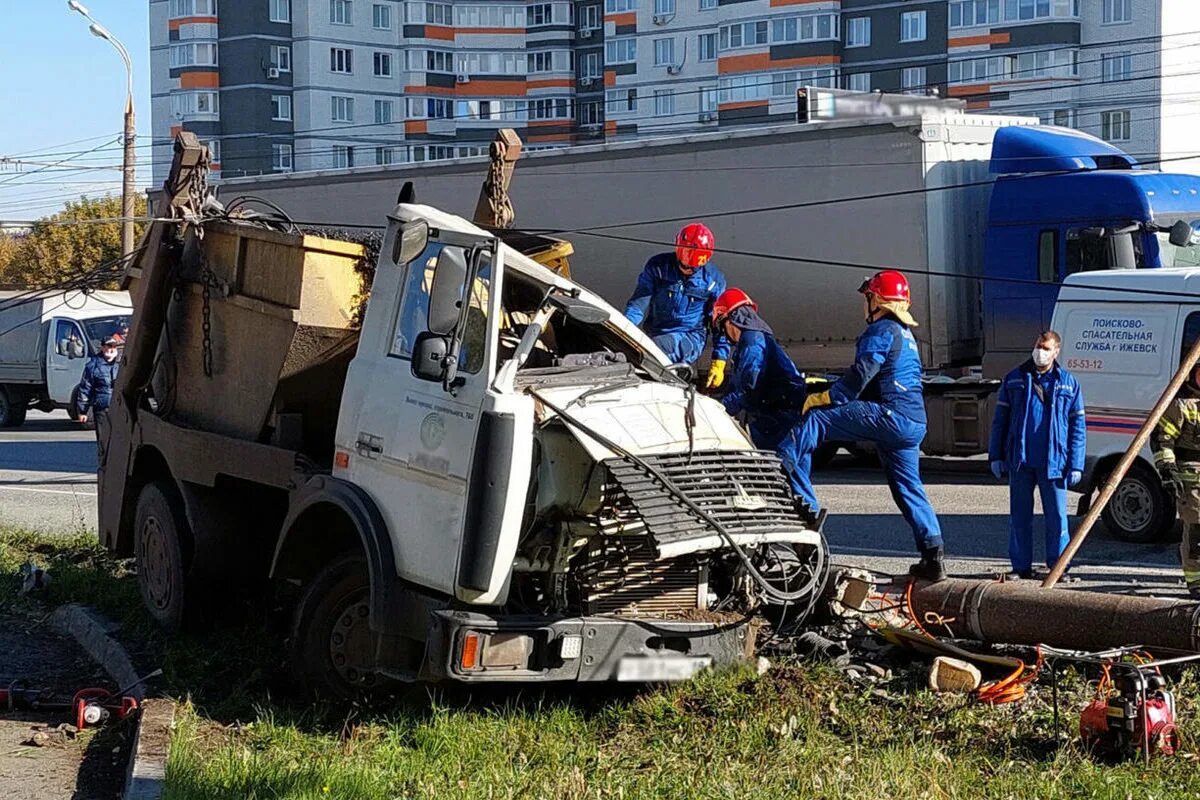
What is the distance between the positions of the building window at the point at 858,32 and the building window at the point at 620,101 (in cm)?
1286

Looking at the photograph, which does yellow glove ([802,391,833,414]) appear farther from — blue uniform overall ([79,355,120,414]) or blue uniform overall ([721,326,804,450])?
blue uniform overall ([79,355,120,414])

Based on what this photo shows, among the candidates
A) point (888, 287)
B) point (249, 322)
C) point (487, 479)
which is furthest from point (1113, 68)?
point (487, 479)

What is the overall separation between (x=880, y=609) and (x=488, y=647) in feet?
8.20

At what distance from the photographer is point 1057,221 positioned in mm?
16922

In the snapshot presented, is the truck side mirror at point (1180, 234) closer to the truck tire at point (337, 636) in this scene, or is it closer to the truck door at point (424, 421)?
the truck door at point (424, 421)

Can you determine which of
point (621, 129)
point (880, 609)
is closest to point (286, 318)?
point (880, 609)

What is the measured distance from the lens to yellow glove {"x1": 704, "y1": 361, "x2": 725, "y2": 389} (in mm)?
9344

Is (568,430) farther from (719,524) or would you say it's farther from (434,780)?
(434,780)

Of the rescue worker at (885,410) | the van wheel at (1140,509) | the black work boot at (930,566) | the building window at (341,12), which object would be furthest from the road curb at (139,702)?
the building window at (341,12)

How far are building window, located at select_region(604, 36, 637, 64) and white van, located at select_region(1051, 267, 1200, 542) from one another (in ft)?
220

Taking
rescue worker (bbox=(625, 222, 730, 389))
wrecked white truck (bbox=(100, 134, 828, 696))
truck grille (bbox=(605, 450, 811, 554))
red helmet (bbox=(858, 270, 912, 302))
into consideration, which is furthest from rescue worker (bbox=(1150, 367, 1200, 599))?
truck grille (bbox=(605, 450, 811, 554))

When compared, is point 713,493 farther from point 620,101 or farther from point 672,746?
point 620,101

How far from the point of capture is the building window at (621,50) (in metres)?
77.8

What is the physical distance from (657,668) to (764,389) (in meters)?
3.50
